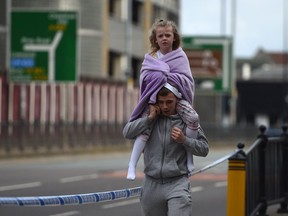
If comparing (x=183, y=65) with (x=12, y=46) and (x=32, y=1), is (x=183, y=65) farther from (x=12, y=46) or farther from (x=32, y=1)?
(x=32, y=1)

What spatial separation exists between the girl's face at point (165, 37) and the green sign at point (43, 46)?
29908 mm

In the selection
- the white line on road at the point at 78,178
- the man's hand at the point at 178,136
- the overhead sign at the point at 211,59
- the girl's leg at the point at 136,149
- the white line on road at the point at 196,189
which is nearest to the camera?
the man's hand at the point at 178,136

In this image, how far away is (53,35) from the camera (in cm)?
3703

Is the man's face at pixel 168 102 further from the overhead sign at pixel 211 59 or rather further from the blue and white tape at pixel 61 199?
the overhead sign at pixel 211 59

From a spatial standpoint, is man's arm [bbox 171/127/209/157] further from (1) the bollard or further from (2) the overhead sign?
(2) the overhead sign

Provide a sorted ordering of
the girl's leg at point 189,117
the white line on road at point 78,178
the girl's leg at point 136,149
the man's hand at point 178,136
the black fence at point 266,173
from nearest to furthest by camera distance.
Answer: the man's hand at point 178,136 → the girl's leg at point 189,117 → the girl's leg at point 136,149 → the black fence at point 266,173 → the white line on road at point 78,178

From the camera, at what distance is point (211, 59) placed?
54562 millimetres

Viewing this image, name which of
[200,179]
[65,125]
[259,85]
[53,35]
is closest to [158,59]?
[200,179]

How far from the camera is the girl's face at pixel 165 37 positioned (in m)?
6.94

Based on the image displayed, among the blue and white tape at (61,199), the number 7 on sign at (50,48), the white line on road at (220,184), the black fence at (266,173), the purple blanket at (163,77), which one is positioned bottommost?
the white line on road at (220,184)

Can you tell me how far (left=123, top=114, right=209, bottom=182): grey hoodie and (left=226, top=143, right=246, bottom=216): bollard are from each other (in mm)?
3436

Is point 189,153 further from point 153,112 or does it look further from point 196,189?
point 196,189

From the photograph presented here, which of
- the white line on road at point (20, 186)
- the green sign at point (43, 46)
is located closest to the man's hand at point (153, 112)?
the white line on road at point (20, 186)

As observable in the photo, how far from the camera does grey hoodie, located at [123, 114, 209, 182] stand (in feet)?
22.6
